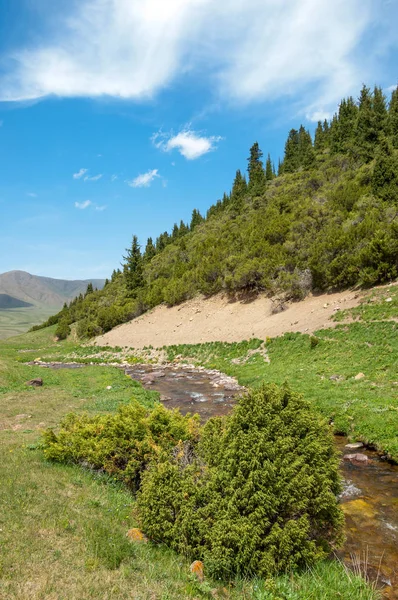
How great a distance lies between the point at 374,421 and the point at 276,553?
28.8 feet

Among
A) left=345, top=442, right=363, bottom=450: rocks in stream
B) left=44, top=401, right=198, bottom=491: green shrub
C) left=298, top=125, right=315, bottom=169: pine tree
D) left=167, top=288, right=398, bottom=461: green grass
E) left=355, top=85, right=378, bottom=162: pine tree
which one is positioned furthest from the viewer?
left=298, top=125, right=315, bottom=169: pine tree

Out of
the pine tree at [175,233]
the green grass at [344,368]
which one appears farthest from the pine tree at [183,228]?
the green grass at [344,368]

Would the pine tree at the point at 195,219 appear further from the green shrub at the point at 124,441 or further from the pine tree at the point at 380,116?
the green shrub at the point at 124,441

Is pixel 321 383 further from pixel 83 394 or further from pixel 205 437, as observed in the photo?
pixel 83 394

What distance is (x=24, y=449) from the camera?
1005cm

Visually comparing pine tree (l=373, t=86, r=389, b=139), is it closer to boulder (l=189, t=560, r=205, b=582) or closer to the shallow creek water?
the shallow creek water

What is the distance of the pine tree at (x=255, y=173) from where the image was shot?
255 ft

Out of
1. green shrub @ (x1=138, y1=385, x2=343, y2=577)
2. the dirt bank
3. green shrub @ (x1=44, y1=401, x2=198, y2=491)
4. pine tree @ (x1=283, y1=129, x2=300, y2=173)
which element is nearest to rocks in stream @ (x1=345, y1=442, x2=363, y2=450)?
green shrub @ (x1=138, y1=385, x2=343, y2=577)

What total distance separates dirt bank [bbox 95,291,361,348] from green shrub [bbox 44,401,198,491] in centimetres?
2102

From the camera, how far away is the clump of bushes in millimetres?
5371

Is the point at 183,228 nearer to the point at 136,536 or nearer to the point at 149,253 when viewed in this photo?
A: the point at 149,253

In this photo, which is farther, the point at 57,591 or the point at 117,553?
the point at 117,553

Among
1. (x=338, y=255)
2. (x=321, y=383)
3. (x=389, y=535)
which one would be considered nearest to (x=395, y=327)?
(x=321, y=383)

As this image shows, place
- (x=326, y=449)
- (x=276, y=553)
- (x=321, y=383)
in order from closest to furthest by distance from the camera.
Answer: (x=276, y=553)
(x=326, y=449)
(x=321, y=383)
